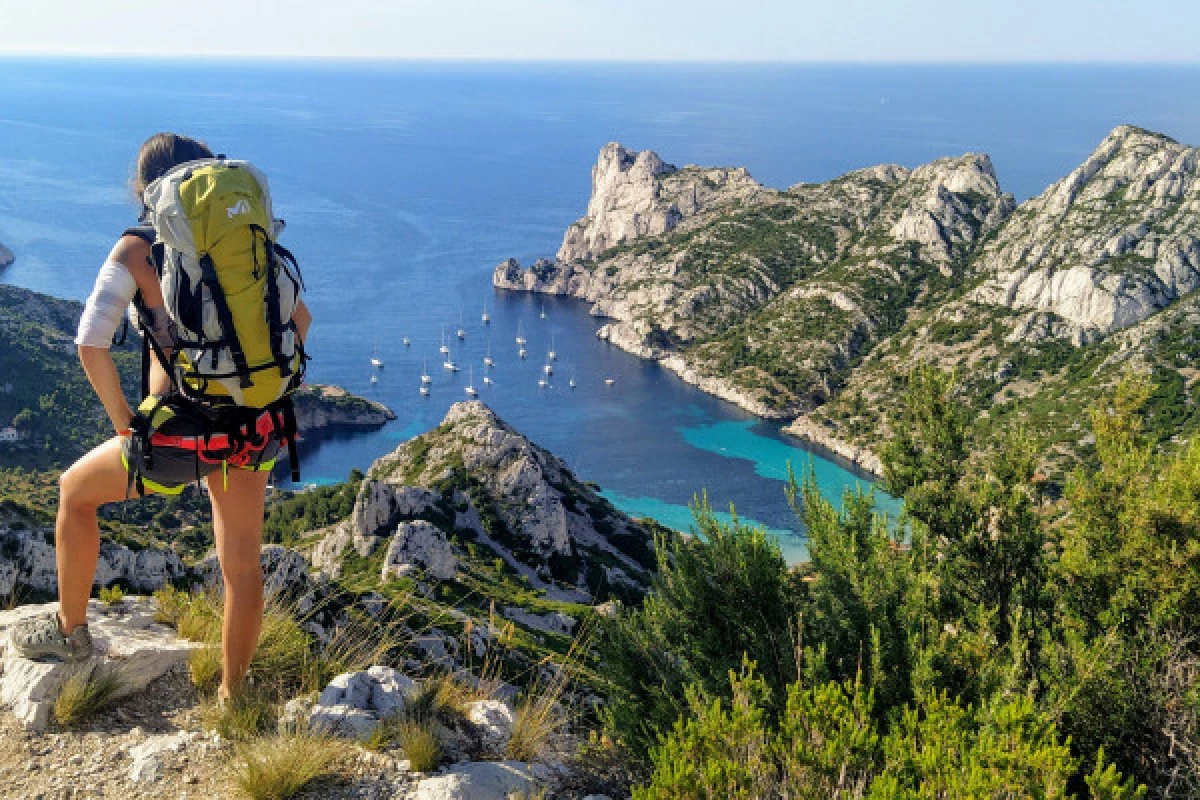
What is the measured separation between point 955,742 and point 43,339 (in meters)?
89.5

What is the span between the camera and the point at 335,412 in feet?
278

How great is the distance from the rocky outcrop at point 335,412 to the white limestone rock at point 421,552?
58.0 metres

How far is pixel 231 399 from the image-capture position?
13.3 ft

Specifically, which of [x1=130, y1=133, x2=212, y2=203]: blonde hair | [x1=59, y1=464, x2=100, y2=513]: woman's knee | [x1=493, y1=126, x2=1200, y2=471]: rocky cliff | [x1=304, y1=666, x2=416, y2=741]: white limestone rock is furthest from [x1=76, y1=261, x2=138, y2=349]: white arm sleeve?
[x1=493, y1=126, x2=1200, y2=471]: rocky cliff

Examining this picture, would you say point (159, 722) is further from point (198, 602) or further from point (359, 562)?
point (359, 562)

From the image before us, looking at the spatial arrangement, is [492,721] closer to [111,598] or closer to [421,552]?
[111,598]

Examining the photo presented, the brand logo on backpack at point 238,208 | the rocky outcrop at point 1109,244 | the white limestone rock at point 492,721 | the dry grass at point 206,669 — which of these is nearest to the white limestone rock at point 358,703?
the white limestone rock at point 492,721

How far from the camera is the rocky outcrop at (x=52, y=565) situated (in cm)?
1280

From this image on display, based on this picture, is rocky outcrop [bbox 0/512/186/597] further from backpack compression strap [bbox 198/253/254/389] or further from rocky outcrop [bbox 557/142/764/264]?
rocky outcrop [bbox 557/142/764/264]

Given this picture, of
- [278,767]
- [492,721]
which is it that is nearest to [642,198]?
[492,721]

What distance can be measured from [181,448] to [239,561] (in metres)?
0.77

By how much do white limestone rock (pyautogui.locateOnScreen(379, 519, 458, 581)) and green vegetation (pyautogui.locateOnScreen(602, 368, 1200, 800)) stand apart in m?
19.3

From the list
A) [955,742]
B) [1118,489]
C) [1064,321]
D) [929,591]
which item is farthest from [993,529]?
[1064,321]

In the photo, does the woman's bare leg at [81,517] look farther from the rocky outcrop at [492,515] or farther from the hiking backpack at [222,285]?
the rocky outcrop at [492,515]
